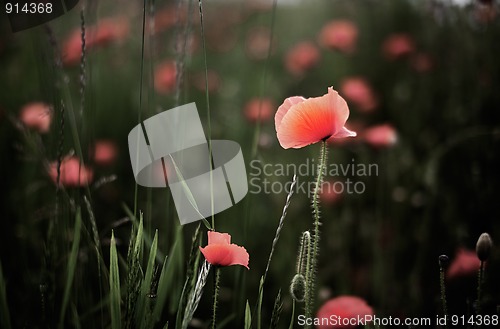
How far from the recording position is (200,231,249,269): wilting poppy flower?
663 mm

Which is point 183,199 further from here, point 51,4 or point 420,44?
point 420,44

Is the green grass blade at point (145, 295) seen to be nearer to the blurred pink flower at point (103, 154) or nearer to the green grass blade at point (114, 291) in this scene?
the green grass blade at point (114, 291)

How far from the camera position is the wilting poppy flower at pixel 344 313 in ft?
2.81

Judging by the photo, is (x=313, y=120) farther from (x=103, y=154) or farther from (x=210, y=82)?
(x=210, y=82)

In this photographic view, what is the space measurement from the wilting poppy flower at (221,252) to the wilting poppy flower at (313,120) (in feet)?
0.49

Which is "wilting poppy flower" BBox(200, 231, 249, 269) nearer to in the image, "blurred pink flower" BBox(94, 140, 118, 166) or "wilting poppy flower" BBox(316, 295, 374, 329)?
Result: "wilting poppy flower" BBox(316, 295, 374, 329)

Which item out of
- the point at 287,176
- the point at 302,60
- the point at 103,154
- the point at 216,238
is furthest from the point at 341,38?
the point at 216,238

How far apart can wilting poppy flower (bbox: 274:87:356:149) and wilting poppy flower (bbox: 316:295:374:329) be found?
0.32 m

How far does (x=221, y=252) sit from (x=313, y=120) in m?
0.21

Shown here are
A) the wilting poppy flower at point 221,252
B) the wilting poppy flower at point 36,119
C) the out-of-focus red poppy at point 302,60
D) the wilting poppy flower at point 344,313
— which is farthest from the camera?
the out-of-focus red poppy at point 302,60

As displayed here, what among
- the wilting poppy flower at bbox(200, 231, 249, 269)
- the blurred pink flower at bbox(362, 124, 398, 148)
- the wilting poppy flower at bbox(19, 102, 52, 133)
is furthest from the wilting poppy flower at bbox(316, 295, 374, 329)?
the wilting poppy flower at bbox(19, 102, 52, 133)

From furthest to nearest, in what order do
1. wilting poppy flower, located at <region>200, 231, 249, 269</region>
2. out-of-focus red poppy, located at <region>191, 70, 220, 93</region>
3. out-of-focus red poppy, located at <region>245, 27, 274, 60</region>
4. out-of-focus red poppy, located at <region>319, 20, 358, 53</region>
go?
1. out-of-focus red poppy, located at <region>245, 27, 274, 60</region>
2. out-of-focus red poppy, located at <region>191, 70, 220, 93</region>
3. out-of-focus red poppy, located at <region>319, 20, 358, 53</region>
4. wilting poppy flower, located at <region>200, 231, 249, 269</region>

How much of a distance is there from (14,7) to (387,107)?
1.42m

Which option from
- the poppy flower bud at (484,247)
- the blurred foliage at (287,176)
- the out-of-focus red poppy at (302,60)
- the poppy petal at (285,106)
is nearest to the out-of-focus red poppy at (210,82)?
the blurred foliage at (287,176)
